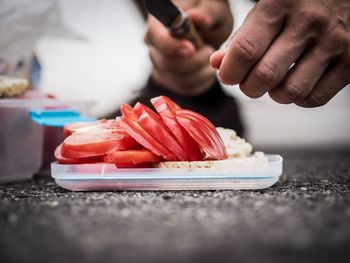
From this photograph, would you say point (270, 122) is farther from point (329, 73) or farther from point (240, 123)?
point (329, 73)

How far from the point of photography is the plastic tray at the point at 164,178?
3.27ft

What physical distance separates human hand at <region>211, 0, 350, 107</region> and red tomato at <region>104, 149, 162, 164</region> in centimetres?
20

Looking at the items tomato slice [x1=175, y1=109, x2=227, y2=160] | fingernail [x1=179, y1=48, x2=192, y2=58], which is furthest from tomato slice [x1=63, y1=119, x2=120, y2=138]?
fingernail [x1=179, y1=48, x2=192, y2=58]

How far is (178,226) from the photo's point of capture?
70 centimetres

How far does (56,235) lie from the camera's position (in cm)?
66

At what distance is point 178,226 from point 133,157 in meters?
0.34

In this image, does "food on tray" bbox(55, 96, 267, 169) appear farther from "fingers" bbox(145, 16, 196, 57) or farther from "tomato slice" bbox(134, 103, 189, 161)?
"fingers" bbox(145, 16, 196, 57)

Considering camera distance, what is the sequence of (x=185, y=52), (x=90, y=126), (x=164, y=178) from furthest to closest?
(x=185, y=52)
(x=90, y=126)
(x=164, y=178)

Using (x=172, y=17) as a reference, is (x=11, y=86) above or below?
below

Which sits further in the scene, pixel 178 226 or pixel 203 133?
pixel 203 133

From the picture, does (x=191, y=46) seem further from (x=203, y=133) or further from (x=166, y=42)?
(x=203, y=133)

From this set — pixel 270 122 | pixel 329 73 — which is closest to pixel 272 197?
pixel 329 73

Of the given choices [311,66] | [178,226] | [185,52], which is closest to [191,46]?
[185,52]

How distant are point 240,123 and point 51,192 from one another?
147 cm
